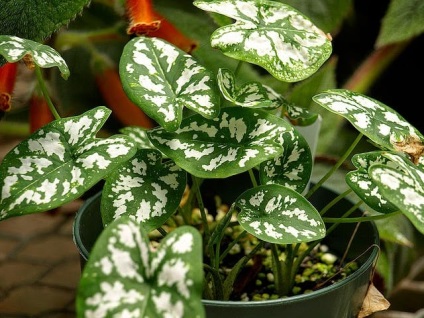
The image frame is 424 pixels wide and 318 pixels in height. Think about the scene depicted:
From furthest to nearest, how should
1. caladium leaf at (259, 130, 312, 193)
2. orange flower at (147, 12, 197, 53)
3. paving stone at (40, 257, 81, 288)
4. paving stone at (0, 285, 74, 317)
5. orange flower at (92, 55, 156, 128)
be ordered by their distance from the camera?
paving stone at (40, 257, 81, 288)
paving stone at (0, 285, 74, 317)
orange flower at (92, 55, 156, 128)
orange flower at (147, 12, 197, 53)
caladium leaf at (259, 130, 312, 193)

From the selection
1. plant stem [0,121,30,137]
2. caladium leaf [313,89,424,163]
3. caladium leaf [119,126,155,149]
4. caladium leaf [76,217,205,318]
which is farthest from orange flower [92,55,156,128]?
caladium leaf [76,217,205,318]

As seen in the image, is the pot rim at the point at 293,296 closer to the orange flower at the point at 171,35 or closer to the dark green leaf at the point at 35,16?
the dark green leaf at the point at 35,16

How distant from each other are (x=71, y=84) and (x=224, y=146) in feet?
1.91

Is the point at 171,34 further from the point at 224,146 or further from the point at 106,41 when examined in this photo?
the point at 224,146

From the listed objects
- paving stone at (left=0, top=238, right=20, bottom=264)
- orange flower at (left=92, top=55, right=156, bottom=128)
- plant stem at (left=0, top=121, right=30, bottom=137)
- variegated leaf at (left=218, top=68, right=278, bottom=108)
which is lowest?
paving stone at (left=0, top=238, right=20, bottom=264)

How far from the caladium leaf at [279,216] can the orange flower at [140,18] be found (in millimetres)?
223

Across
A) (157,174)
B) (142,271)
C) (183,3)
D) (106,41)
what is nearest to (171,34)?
(183,3)

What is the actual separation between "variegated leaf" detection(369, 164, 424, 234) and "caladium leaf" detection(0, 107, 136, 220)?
21 centimetres

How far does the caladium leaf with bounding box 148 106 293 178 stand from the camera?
0.59m

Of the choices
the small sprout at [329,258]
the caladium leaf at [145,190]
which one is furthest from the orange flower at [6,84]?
the small sprout at [329,258]

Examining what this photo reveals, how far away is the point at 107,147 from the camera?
1.91ft

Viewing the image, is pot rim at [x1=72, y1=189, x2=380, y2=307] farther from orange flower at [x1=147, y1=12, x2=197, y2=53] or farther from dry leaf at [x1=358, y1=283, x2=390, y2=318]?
orange flower at [x1=147, y1=12, x2=197, y2=53]

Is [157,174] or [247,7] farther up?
[247,7]

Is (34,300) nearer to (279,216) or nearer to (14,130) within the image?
(14,130)
